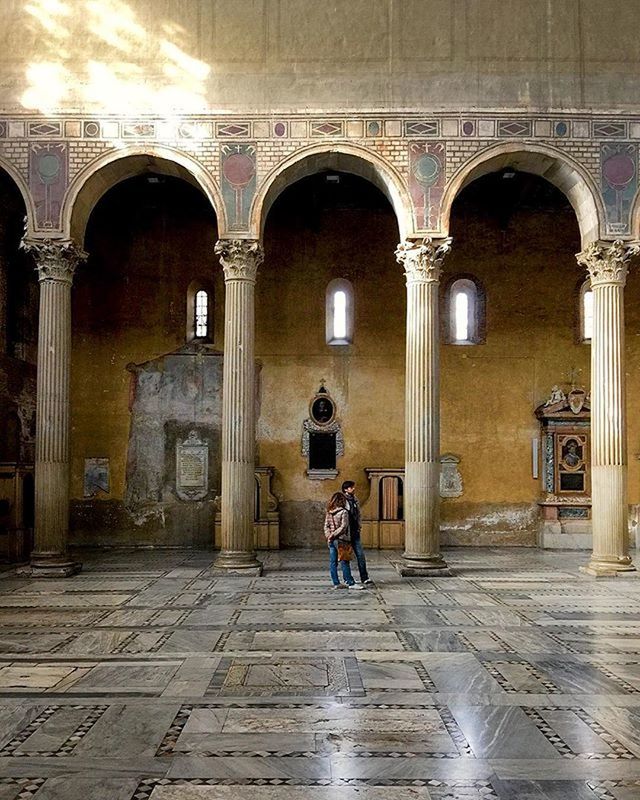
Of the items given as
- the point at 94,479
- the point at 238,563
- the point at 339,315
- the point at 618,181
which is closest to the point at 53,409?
the point at 238,563

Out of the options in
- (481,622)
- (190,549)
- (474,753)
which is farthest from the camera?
(190,549)

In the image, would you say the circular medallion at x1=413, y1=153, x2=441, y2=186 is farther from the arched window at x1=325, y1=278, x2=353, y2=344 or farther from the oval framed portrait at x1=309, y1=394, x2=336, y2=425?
the oval framed portrait at x1=309, y1=394, x2=336, y2=425

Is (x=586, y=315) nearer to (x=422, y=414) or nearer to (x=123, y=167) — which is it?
(x=422, y=414)

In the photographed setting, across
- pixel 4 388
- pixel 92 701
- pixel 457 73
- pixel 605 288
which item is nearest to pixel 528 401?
pixel 605 288

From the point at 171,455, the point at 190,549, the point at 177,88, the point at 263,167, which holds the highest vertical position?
the point at 177,88

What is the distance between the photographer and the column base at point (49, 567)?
15367 millimetres

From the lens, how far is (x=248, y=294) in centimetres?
1625

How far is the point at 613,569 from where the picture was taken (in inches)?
604

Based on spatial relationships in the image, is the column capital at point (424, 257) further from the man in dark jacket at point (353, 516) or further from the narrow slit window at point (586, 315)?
the narrow slit window at point (586, 315)

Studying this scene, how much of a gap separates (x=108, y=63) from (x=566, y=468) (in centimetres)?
1399

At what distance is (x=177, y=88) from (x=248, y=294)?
4256mm

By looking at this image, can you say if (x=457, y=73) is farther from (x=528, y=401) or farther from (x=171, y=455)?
(x=171, y=455)

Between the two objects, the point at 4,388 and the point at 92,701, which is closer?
the point at 92,701

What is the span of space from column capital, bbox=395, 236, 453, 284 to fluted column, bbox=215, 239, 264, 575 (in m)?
2.90
